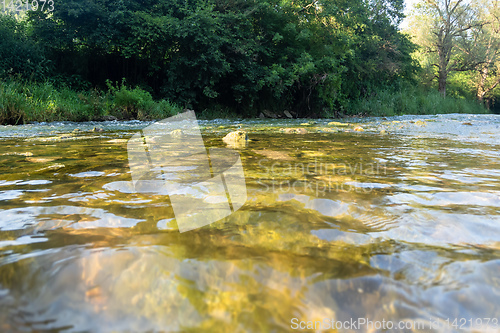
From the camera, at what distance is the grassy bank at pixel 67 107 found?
7328 mm

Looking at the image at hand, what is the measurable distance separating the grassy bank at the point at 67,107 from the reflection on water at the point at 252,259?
7244mm

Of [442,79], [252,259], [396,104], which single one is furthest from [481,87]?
[252,259]

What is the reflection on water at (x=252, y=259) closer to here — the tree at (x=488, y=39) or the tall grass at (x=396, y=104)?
the tall grass at (x=396, y=104)

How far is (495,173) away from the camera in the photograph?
7.01 ft

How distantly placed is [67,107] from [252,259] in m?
9.56

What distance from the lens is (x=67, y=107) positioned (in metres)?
8.66

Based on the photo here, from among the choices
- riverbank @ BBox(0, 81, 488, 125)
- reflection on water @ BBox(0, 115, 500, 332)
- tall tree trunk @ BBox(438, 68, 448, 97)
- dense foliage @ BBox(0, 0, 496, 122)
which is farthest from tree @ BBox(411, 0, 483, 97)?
reflection on water @ BBox(0, 115, 500, 332)

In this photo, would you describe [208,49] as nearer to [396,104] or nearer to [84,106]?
[84,106]

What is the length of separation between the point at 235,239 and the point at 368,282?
45 centimetres

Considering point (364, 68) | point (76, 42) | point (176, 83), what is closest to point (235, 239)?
point (176, 83)

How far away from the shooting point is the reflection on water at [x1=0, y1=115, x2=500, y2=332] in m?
0.70

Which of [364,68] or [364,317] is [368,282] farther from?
[364,68]

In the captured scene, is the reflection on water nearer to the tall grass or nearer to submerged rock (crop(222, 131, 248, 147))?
submerged rock (crop(222, 131, 248, 147))

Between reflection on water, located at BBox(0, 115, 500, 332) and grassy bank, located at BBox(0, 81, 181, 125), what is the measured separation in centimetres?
724
